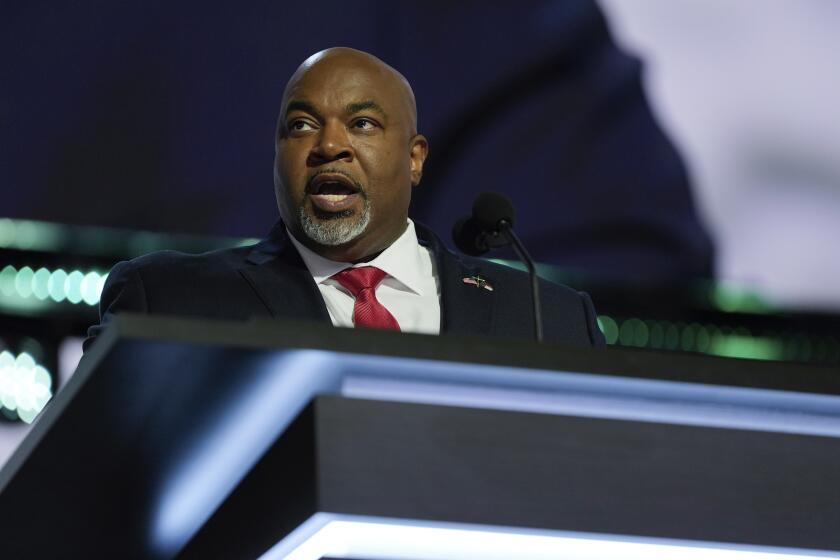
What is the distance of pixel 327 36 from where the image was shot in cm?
350

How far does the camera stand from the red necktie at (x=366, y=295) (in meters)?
2.15

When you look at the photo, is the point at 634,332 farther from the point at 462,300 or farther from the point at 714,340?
the point at 462,300

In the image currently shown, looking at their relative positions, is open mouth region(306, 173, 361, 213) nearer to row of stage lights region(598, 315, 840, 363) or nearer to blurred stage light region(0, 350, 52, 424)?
blurred stage light region(0, 350, 52, 424)

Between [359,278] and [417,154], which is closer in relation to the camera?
[359,278]

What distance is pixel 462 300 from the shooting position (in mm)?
2266

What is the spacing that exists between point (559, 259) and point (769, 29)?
2.93ft

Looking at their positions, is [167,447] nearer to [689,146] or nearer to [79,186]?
[79,186]

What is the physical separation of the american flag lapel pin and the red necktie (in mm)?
140

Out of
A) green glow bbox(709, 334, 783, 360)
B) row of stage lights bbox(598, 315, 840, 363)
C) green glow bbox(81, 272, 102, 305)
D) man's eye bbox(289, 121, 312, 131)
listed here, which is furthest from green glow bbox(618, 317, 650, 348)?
man's eye bbox(289, 121, 312, 131)

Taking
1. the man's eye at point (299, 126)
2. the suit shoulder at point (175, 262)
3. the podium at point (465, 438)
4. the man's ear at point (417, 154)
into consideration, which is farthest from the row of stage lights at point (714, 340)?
the podium at point (465, 438)

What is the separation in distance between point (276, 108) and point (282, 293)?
1391 millimetres

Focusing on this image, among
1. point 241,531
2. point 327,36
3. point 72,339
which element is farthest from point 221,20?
point 241,531

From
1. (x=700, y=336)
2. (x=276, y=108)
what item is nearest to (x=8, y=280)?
(x=276, y=108)

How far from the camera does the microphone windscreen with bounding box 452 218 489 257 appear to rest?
1882mm
